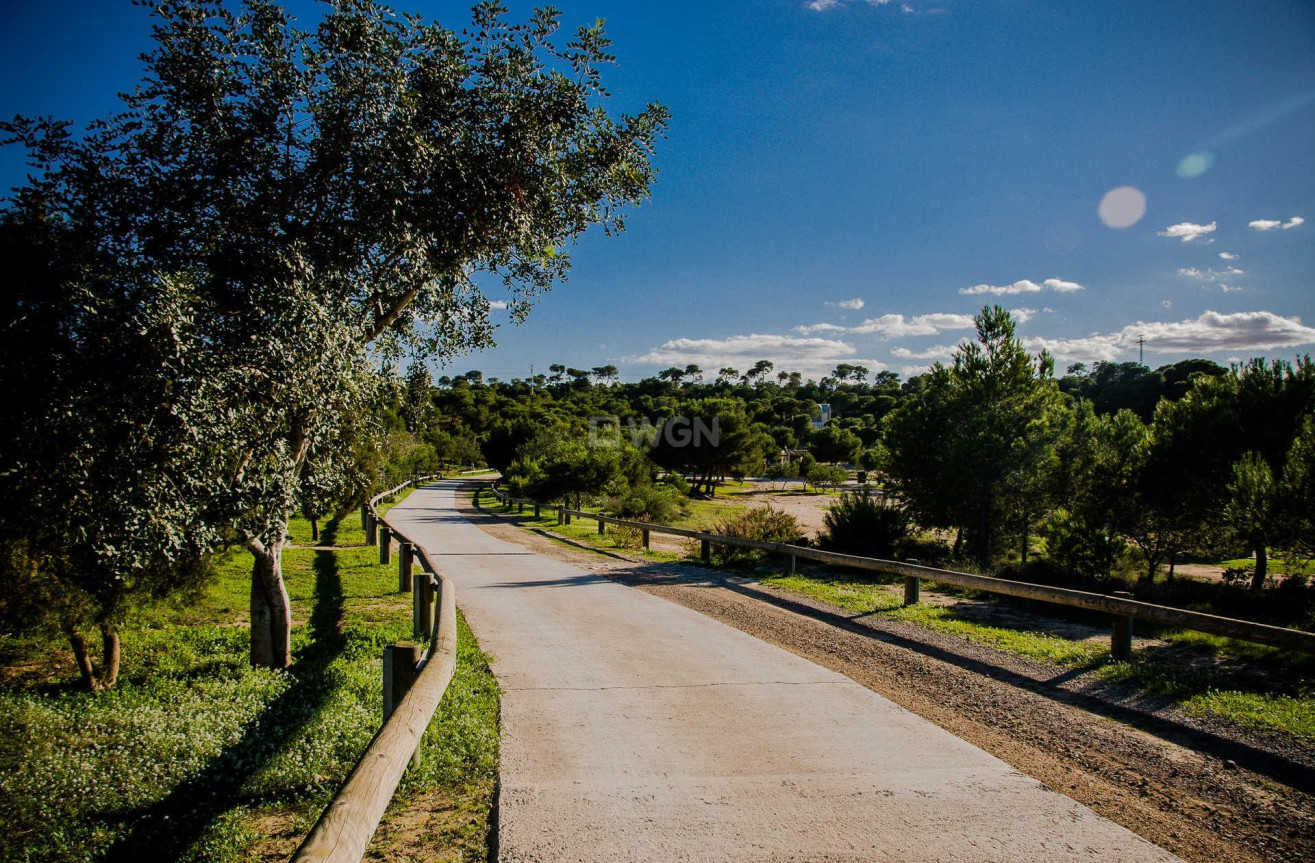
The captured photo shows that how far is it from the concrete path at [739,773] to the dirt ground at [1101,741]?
1.01 feet

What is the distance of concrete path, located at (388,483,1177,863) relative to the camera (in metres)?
3.60

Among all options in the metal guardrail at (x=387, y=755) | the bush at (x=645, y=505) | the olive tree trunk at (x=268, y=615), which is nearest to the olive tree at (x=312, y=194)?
the olive tree trunk at (x=268, y=615)

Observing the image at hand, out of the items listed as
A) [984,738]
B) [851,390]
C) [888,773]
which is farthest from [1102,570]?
[851,390]

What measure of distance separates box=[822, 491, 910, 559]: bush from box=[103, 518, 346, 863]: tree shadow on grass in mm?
13199

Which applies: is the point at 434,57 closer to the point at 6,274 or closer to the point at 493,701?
the point at 6,274

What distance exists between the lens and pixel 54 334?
502 cm

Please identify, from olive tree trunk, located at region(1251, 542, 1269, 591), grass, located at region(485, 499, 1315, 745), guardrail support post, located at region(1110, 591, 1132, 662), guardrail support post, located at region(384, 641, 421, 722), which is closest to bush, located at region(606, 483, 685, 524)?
grass, located at region(485, 499, 1315, 745)

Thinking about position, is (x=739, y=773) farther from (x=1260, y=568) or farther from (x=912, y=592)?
(x=1260, y=568)

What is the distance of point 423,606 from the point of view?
7.78 meters

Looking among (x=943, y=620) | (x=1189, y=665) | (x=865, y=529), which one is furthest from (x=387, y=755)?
(x=865, y=529)

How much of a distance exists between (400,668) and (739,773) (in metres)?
2.34

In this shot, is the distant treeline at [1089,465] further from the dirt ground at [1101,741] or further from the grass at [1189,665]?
the dirt ground at [1101,741]

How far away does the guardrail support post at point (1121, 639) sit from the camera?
7.42 m

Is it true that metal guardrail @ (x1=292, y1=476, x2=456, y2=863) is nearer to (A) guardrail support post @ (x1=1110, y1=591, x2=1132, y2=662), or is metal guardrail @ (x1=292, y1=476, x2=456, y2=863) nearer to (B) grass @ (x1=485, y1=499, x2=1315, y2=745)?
(B) grass @ (x1=485, y1=499, x2=1315, y2=745)
